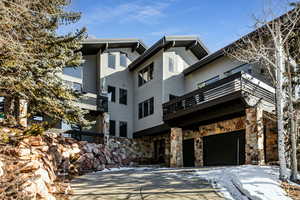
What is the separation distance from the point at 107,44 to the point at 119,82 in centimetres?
313

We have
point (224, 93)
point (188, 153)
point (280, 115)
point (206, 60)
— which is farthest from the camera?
point (188, 153)

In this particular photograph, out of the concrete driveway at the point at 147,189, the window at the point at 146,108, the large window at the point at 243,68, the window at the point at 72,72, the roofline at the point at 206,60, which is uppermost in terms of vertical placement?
the roofline at the point at 206,60

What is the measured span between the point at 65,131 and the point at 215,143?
896 cm

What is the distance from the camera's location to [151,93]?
21.9m

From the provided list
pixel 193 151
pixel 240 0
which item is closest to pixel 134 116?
pixel 193 151

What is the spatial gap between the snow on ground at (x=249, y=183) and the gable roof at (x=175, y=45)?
37.2 feet

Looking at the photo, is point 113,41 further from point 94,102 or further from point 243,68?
point 243,68

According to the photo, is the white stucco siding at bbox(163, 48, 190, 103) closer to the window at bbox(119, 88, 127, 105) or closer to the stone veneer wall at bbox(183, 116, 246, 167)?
the stone veneer wall at bbox(183, 116, 246, 167)

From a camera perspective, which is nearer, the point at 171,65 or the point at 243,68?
the point at 243,68

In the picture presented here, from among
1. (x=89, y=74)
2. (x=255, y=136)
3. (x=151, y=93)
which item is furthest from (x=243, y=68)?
(x=89, y=74)

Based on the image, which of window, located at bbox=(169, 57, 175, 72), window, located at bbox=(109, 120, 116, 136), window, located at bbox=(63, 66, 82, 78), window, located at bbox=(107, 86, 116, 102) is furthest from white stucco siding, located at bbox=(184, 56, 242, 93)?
window, located at bbox=(63, 66, 82, 78)

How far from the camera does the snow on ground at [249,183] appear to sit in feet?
26.1

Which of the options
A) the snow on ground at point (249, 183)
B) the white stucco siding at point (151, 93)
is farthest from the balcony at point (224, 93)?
the snow on ground at point (249, 183)

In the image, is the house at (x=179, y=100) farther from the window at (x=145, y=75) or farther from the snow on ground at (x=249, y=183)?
the snow on ground at (x=249, y=183)
